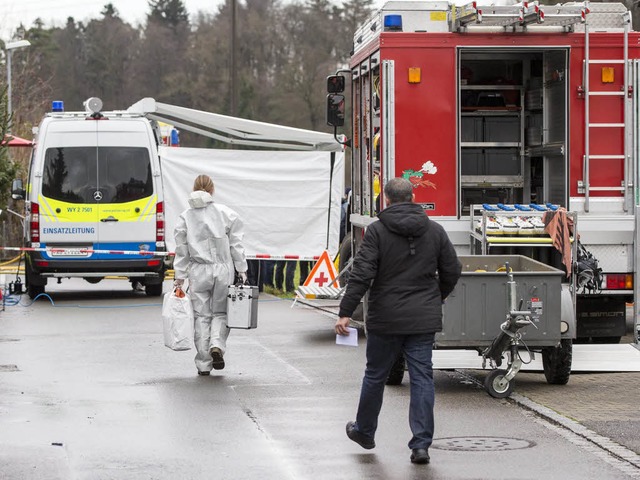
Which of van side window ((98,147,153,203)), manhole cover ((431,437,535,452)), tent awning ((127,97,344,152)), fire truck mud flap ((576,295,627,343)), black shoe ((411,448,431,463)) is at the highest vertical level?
tent awning ((127,97,344,152))

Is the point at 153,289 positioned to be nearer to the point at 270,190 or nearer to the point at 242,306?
the point at 270,190

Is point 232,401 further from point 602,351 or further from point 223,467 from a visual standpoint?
point 602,351

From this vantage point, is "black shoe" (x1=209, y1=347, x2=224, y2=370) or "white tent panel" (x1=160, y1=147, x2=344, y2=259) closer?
"black shoe" (x1=209, y1=347, x2=224, y2=370)

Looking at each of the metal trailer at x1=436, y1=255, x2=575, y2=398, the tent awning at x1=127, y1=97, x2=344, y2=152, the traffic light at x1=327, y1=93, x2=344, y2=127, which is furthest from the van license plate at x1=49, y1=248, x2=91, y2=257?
the metal trailer at x1=436, y1=255, x2=575, y2=398

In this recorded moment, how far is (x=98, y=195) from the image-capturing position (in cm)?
2053

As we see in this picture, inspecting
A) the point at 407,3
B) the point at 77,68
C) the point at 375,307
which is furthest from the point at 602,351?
the point at 77,68

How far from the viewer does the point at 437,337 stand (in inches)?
412

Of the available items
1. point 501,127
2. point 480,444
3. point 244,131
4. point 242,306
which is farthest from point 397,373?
point 244,131

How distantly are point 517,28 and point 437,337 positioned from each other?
414cm

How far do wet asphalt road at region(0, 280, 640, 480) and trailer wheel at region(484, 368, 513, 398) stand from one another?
120 mm

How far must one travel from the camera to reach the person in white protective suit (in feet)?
39.2

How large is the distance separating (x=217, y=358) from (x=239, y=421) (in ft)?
8.36

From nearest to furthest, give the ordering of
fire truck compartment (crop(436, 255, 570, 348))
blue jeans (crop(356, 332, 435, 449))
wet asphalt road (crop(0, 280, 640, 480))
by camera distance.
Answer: wet asphalt road (crop(0, 280, 640, 480))
blue jeans (crop(356, 332, 435, 449))
fire truck compartment (crop(436, 255, 570, 348))

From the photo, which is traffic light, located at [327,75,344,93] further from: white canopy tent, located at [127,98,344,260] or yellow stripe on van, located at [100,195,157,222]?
white canopy tent, located at [127,98,344,260]
